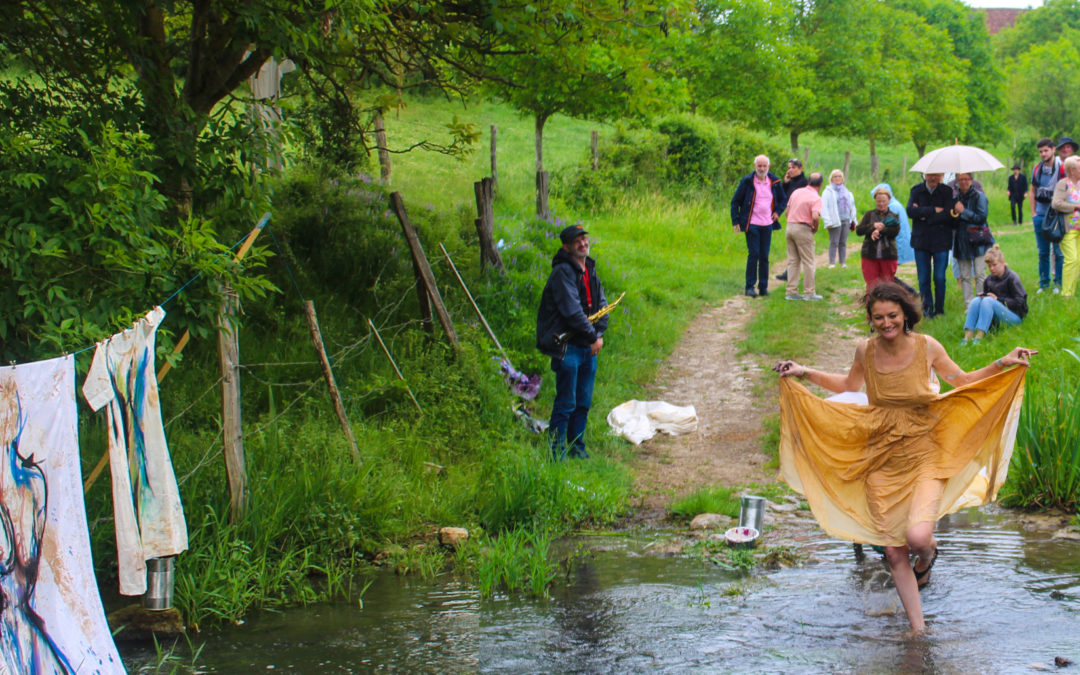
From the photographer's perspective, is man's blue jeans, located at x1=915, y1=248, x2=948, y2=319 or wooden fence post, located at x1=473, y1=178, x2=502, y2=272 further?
man's blue jeans, located at x1=915, y1=248, x2=948, y2=319

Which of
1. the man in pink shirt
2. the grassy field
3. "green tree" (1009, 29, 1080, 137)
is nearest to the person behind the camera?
the grassy field

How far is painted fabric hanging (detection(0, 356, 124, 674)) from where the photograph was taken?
4500 millimetres

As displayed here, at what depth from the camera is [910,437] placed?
5.79 m

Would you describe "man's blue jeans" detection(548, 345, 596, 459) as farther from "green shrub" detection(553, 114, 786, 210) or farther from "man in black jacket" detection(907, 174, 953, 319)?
"green shrub" detection(553, 114, 786, 210)

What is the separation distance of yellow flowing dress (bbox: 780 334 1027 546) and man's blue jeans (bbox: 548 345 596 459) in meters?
3.06

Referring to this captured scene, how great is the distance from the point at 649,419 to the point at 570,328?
198 centimetres

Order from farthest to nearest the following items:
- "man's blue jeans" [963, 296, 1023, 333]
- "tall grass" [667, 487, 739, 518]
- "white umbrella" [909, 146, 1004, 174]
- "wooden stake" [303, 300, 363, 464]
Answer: "white umbrella" [909, 146, 1004, 174] < "man's blue jeans" [963, 296, 1023, 333] < "tall grass" [667, 487, 739, 518] < "wooden stake" [303, 300, 363, 464]

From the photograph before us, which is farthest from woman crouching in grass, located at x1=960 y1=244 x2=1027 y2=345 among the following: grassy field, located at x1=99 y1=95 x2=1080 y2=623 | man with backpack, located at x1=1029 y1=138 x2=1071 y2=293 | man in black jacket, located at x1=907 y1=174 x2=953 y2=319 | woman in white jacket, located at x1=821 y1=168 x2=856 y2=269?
woman in white jacket, located at x1=821 y1=168 x2=856 y2=269

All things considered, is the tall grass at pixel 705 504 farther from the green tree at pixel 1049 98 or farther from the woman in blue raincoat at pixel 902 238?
the green tree at pixel 1049 98

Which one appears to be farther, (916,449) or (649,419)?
(649,419)

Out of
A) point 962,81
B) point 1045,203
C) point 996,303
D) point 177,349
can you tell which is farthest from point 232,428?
point 962,81

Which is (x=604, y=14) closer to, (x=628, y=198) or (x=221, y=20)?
(x=221, y=20)

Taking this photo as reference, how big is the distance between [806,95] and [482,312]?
67.1 ft

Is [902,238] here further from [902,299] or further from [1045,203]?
[902,299]
